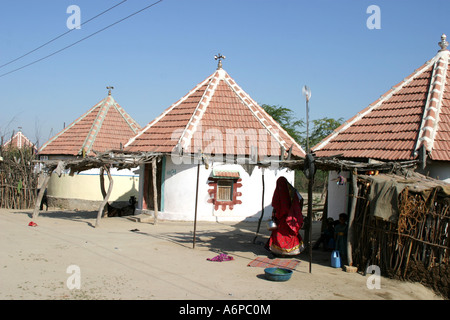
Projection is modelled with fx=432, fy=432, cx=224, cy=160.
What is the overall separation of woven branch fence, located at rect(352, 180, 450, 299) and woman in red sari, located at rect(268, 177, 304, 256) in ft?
6.50

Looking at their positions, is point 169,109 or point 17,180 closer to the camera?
point 169,109

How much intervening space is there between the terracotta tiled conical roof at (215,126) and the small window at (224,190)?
1224 millimetres

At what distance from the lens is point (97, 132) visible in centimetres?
2259

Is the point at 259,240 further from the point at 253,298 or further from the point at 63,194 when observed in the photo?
the point at 63,194

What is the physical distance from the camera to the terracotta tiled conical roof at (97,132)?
72.5ft

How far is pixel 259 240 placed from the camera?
12844mm

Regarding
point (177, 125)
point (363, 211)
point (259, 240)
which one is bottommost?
point (259, 240)

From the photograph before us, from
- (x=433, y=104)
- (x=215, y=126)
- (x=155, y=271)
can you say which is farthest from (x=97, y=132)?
(x=433, y=104)

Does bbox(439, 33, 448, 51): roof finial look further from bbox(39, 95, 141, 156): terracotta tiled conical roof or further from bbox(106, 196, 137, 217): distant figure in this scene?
bbox(39, 95, 141, 156): terracotta tiled conical roof

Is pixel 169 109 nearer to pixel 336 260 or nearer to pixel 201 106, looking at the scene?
pixel 201 106

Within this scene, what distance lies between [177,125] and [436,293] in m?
11.7

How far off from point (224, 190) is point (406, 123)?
285 inches
